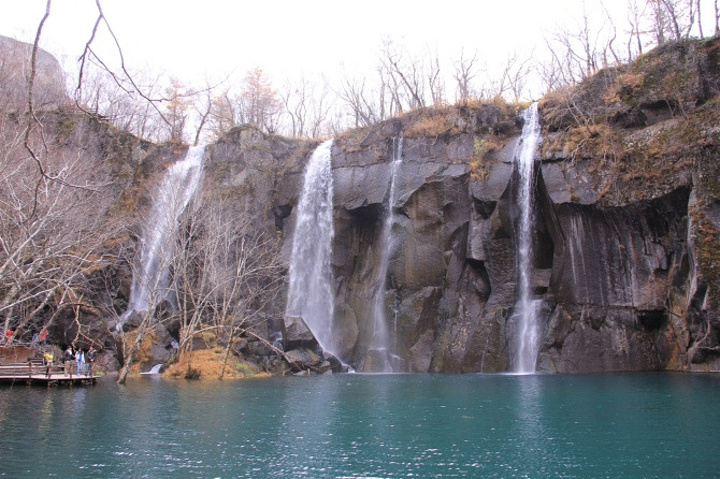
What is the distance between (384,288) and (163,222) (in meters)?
13.3

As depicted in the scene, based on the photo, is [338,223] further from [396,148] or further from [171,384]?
[171,384]

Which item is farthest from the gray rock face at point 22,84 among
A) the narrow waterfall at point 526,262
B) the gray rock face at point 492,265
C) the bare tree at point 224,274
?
the narrow waterfall at point 526,262

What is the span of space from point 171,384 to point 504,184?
18460mm

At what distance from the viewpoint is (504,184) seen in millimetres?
30297

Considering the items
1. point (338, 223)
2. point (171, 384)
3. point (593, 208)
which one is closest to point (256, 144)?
point (338, 223)

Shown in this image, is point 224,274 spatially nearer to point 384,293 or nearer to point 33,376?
point 384,293

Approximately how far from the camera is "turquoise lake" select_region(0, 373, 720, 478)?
10008mm

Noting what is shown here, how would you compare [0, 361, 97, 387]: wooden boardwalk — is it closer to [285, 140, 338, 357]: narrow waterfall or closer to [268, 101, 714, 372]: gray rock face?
[285, 140, 338, 357]: narrow waterfall

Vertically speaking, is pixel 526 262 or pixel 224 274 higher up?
pixel 526 262

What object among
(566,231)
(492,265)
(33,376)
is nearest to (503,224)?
(492,265)

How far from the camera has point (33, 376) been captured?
77.1 ft

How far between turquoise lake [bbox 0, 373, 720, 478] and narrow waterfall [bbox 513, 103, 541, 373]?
672cm

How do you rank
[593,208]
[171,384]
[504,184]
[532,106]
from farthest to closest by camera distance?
[532,106]
[504,184]
[593,208]
[171,384]

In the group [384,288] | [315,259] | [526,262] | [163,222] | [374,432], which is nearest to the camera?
[374,432]
